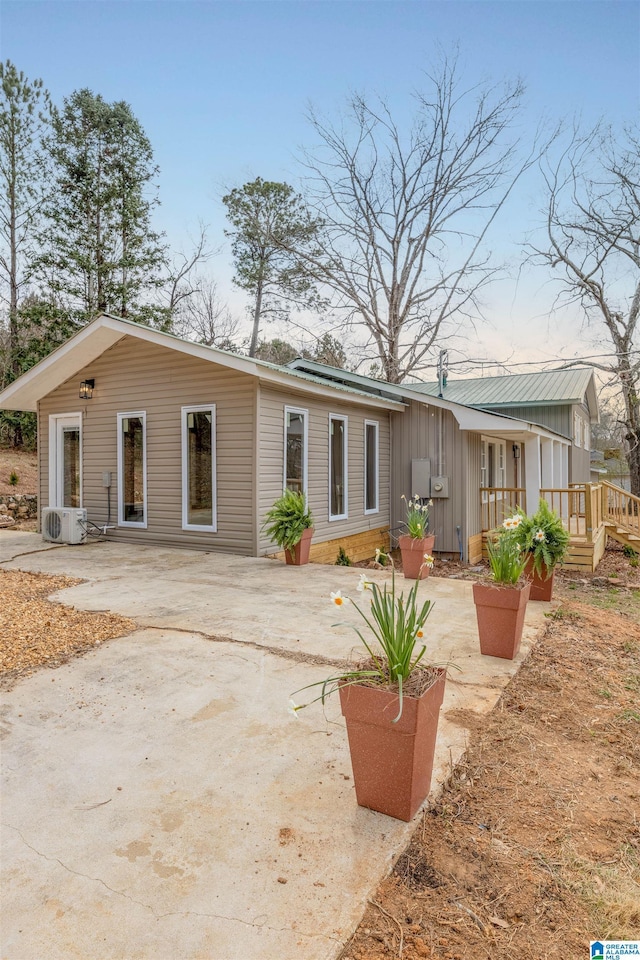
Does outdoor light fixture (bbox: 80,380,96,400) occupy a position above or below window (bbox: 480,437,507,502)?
above

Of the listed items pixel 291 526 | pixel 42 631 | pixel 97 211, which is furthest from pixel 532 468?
pixel 97 211

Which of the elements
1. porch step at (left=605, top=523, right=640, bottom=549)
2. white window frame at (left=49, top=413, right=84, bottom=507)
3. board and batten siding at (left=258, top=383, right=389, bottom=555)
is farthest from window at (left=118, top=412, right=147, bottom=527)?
porch step at (left=605, top=523, right=640, bottom=549)

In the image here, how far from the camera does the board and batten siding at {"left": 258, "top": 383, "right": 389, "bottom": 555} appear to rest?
301 inches

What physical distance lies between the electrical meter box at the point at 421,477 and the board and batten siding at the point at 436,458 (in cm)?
11

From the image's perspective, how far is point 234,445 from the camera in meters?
7.68

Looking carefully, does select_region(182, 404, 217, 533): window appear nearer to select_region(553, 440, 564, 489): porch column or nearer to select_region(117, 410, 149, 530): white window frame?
select_region(117, 410, 149, 530): white window frame

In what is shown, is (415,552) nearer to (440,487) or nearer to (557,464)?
(440,487)

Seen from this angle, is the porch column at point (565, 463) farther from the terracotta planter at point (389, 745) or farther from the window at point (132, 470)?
the terracotta planter at point (389, 745)

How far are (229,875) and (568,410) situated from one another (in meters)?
16.0

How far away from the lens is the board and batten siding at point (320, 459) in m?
7.64

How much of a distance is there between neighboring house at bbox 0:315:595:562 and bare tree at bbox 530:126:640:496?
764 cm

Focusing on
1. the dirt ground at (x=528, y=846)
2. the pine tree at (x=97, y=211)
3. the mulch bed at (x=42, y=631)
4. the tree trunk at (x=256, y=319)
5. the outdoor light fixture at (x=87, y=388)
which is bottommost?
the dirt ground at (x=528, y=846)

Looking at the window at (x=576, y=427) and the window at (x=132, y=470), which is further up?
the window at (x=576, y=427)

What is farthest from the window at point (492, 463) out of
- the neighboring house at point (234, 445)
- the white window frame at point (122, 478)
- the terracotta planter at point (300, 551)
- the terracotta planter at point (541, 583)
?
the white window frame at point (122, 478)
